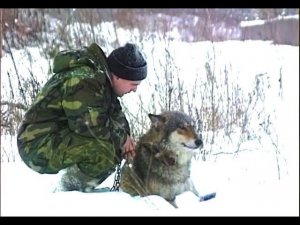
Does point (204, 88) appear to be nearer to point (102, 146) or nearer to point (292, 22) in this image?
point (102, 146)

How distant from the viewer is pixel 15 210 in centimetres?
259

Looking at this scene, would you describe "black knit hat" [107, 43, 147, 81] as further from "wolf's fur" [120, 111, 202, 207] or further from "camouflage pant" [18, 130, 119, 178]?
"camouflage pant" [18, 130, 119, 178]

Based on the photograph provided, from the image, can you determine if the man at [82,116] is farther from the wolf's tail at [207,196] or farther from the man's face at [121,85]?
the wolf's tail at [207,196]

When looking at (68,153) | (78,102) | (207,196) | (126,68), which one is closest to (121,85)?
(126,68)

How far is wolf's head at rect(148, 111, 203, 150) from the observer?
3.61 m

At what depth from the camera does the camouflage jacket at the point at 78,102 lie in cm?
331

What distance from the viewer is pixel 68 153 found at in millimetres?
3457

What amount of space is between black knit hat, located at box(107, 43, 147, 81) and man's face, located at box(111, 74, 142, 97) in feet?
0.09

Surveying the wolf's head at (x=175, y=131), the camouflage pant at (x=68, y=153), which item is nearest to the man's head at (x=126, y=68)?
the wolf's head at (x=175, y=131)

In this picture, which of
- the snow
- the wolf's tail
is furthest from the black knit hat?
the wolf's tail

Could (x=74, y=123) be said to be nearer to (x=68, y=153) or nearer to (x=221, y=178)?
(x=68, y=153)


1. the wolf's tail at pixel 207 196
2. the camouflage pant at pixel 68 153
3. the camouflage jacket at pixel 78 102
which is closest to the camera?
the wolf's tail at pixel 207 196

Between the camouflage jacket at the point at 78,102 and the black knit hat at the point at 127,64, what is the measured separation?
67 millimetres
